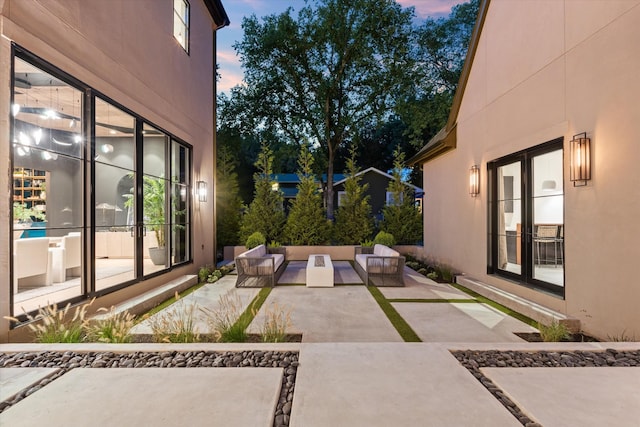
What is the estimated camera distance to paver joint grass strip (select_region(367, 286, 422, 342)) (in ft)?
13.6

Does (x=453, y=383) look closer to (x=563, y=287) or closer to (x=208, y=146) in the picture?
(x=563, y=287)

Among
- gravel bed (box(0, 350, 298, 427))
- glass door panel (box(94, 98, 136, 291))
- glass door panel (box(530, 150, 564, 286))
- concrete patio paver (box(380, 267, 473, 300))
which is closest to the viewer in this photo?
gravel bed (box(0, 350, 298, 427))

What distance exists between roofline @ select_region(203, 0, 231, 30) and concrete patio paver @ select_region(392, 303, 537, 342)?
29.9ft

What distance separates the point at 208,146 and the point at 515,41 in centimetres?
770

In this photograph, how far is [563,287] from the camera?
4805 mm

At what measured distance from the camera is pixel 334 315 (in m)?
5.08

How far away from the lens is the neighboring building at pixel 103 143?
3770 mm

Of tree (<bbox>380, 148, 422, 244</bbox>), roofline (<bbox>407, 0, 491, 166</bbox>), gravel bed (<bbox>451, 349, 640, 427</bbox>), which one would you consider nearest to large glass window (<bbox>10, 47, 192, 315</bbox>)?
gravel bed (<bbox>451, 349, 640, 427</bbox>)

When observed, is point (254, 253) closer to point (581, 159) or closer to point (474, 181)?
point (474, 181)

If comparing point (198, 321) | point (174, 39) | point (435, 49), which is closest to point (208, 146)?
point (174, 39)

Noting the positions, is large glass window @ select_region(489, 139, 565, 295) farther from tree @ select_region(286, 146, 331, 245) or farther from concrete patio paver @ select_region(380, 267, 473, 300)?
tree @ select_region(286, 146, 331, 245)

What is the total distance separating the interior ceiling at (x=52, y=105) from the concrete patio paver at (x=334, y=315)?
4150 millimetres

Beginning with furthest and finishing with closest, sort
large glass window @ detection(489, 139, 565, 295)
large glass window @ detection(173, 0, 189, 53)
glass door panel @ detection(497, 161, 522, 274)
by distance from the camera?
large glass window @ detection(173, 0, 189, 53) < glass door panel @ detection(497, 161, 522, 274) < large glass window @ detection(489, 139, 565, 295)

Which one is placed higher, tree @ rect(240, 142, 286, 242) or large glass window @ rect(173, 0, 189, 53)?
large glass window @ rect(173, 0, 189, 53)
